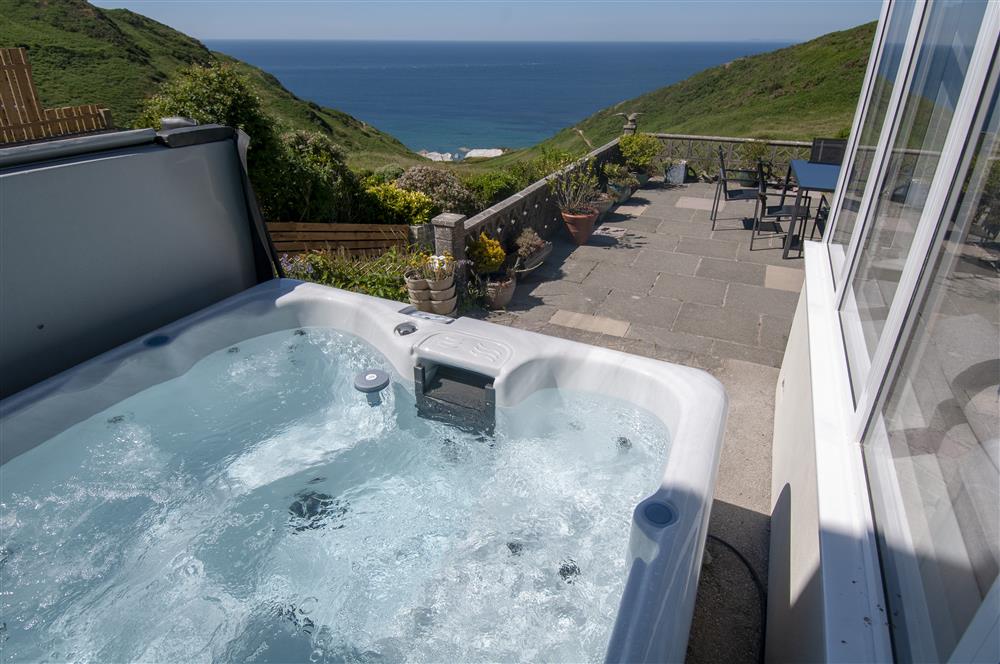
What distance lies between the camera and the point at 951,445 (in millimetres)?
1106

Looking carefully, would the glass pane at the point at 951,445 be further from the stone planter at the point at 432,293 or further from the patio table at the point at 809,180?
the patio table at the point at 809,180

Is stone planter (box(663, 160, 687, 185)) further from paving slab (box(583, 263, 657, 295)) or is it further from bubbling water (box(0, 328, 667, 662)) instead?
bubbling water (box(0, 328, 667, 662))

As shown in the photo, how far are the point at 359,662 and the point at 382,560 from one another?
453 mm

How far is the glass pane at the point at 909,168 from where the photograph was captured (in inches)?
57.7

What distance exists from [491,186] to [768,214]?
3105 millimetres

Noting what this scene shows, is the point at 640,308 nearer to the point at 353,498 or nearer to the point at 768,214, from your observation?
the point at 768,214

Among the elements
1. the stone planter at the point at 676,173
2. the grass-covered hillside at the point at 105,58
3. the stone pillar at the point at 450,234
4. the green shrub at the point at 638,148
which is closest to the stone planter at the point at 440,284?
the stone pillar at the point at 450,234

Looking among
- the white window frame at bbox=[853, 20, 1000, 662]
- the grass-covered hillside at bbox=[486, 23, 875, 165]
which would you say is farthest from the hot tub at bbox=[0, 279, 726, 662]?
the grass-covered hillside at bbox=[486, 23, 875, 165]

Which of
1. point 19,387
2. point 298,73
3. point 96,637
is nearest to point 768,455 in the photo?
point 96,637

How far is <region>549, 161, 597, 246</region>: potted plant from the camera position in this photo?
6008 millimetres

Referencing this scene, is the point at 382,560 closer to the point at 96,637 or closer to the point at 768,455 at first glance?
the point at 96,637

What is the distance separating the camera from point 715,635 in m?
2.08

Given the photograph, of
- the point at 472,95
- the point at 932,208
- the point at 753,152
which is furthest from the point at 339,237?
the point at 472,95

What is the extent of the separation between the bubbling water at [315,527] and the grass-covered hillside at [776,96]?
1374 cm
